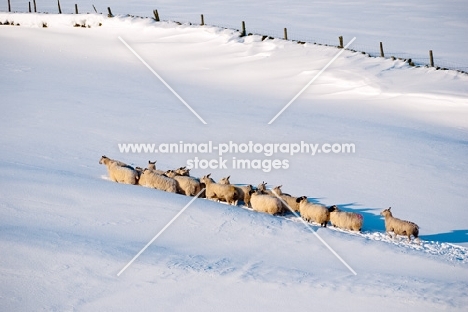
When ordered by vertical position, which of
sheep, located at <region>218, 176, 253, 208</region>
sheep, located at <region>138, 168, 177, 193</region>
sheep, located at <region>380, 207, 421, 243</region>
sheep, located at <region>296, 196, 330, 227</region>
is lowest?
sheep, located at <region>380, 207, 421, 243</region>

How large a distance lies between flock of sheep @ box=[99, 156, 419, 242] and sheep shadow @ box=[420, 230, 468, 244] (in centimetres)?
65

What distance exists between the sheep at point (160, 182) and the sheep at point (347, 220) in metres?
3.48

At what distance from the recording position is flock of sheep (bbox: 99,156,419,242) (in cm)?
1070

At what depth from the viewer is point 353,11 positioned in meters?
43.8

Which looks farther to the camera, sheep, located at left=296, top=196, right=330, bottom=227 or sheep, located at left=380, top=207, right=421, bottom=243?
sheep, located at left=296, top=196, right=330, bottom=227

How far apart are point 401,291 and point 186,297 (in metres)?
3.15

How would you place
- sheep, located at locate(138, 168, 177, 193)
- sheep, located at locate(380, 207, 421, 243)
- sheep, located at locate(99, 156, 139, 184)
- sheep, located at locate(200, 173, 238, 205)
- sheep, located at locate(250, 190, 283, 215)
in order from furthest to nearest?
sheep, located at locate(99, 156, 139, 184)
sheep, located at locate(138, 168, 177, 193)
sheep, located at locate(200, 173, 238, 205)
sheep, located at locate(250, 190, 283, 215)
sheep, located at locate(380, 207, 421, 243)

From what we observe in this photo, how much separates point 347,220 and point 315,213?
25.5 inches

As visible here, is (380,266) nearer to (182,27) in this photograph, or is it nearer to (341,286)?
(341,286)

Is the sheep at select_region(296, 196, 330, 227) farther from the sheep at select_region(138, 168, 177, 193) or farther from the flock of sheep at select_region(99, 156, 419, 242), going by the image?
the sheep at select_region(138, 168, 177, 193)

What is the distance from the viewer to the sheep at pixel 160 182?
12.0 m

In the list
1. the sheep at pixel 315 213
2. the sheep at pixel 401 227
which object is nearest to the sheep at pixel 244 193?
the sheep at pixel 315 213

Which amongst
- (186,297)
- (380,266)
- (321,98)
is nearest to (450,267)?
(380,266)

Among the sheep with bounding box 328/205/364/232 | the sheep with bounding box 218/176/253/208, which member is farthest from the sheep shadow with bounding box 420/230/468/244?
the sheep with bounding box 218/176/253/208
